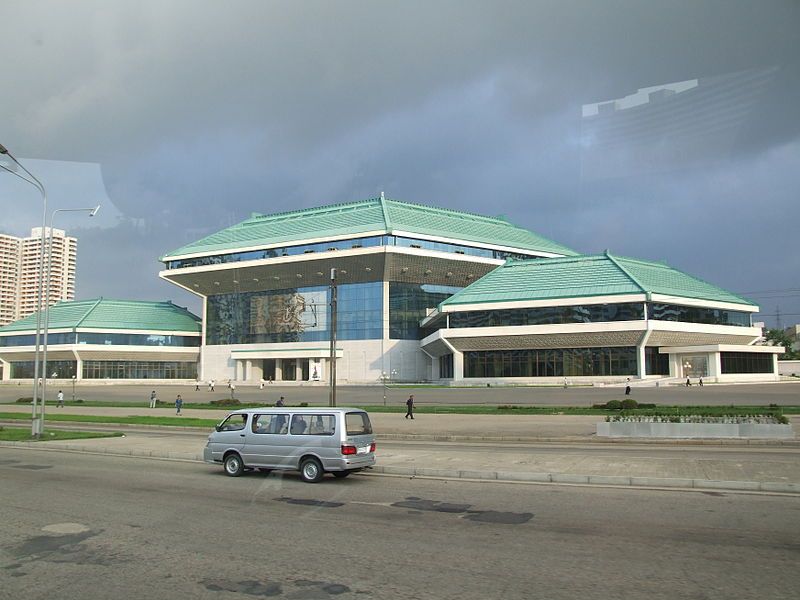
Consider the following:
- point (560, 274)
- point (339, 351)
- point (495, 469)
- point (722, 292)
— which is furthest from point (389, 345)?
point (495, 469)

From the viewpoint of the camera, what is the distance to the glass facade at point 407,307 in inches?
3912

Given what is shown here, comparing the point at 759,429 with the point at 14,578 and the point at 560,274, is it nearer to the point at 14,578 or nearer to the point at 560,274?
the point at 14,578

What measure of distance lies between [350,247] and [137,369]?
48.5 m

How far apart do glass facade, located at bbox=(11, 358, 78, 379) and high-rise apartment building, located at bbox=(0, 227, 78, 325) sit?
11549mm

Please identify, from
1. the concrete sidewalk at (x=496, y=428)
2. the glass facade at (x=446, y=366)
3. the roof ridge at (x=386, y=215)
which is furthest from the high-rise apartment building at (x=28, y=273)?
the concrete sidewalk at (x=496, y=428)

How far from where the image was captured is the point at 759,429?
24578mm

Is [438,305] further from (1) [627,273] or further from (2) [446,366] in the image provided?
(1) [627,273]

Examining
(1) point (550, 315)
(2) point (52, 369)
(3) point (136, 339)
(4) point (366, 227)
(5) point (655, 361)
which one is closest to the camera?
(5) point (655, 361)

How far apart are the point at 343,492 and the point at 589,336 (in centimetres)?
6797

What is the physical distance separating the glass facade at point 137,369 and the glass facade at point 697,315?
82.9 m

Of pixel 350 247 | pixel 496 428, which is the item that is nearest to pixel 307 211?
pixel 350 247

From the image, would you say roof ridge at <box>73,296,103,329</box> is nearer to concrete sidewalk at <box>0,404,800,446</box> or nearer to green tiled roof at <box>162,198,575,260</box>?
green tiled roof at <box>162,198,575,260</box>

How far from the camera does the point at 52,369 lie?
378 feet

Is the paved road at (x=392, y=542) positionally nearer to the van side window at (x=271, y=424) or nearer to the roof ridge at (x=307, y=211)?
the van side window at (x=271, y=424)
